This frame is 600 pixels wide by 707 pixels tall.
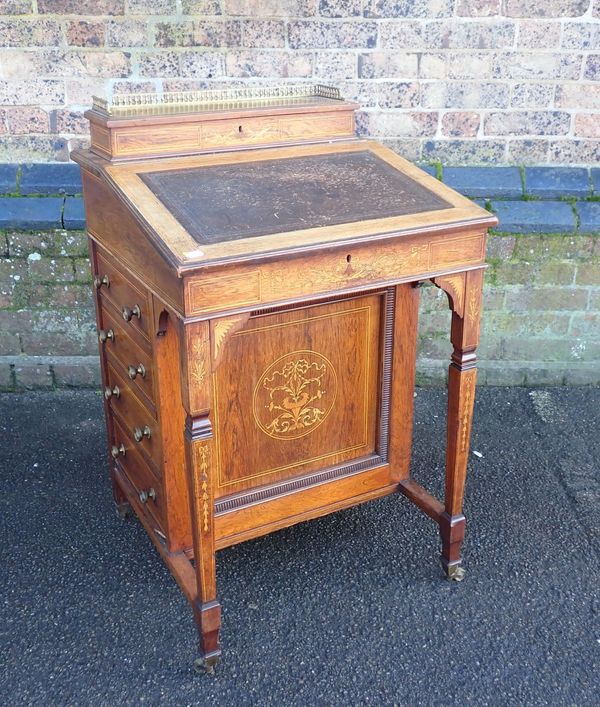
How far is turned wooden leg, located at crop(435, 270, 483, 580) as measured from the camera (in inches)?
95.7

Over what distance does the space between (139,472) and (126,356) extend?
0.44 m

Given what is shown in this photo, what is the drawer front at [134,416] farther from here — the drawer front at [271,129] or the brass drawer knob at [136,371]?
the drawer front at [271,129]

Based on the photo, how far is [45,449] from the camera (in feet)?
12.0

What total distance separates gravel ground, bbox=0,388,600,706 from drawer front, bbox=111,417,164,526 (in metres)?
0.25

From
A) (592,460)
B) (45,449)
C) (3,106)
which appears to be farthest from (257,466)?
(3,106)

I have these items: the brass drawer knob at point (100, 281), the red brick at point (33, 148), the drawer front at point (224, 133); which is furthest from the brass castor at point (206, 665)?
the red brick at point (33, 148)

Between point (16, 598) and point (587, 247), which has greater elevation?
point (587, 247)

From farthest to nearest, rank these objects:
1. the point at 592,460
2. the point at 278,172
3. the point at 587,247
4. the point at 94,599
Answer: the point at 587,247 → the point at 592,460 → the point at 94,599 → the point at 278,172

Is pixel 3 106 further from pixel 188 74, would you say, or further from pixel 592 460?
pixel 592 460

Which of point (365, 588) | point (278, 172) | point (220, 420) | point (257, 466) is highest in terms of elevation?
point (278, 172)

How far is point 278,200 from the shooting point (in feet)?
7.54

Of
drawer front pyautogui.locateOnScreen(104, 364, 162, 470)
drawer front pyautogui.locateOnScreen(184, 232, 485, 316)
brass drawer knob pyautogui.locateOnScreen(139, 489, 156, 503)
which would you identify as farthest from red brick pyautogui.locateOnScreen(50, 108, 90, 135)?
drawer front pyautogui.locateOnScreen(184, 232, 485, 316)

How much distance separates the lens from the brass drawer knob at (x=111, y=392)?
2.92 metres

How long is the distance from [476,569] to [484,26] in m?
2.49
